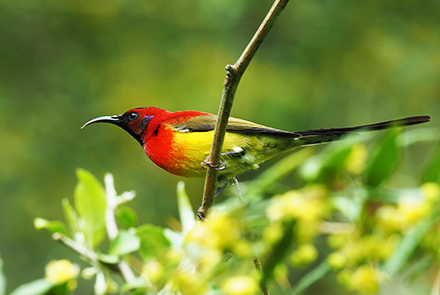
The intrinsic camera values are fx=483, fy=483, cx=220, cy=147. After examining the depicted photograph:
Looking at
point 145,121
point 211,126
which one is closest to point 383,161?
point 211,126

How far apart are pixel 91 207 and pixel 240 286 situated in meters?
1.07

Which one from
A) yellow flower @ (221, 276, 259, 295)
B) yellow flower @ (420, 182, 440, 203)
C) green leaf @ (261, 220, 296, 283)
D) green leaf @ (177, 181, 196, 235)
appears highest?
yellow flower @ (420, 182, 440, 203)

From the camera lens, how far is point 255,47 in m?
0.97

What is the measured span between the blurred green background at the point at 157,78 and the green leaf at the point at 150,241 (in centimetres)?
449

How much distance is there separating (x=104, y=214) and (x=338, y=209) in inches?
36.8

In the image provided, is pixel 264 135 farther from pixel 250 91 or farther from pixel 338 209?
pixel 250 91

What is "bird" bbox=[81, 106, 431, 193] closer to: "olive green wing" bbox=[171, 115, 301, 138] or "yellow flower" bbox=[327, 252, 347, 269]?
"olive green wing" bbox=[171, 115, 301, 138]

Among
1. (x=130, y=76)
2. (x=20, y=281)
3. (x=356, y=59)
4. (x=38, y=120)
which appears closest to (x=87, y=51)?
(x=130, y=76)

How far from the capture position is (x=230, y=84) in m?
1.11

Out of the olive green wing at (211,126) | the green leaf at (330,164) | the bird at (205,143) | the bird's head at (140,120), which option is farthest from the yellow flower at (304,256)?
the bird's head at (140,120)

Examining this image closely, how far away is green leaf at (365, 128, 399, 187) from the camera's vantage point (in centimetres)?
81

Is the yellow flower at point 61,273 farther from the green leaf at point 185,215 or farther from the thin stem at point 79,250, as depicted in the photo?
the green leaf at point 185,215

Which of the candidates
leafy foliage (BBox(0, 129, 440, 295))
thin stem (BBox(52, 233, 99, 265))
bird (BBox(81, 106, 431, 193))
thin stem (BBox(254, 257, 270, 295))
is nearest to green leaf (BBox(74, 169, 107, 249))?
thin stem (BBox(52, 233, 99, 265))

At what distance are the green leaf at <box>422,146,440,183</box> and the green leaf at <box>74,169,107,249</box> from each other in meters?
1.12
